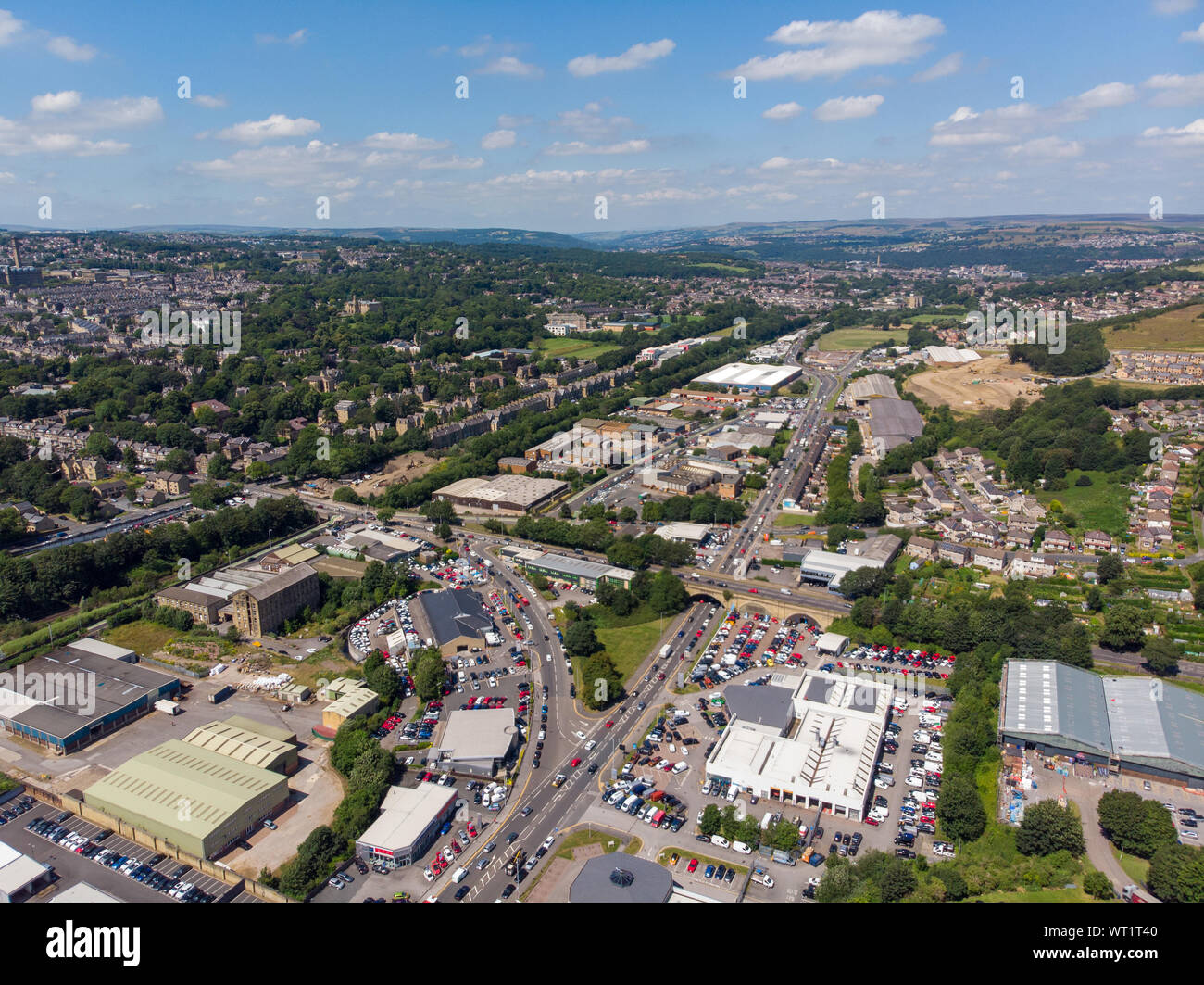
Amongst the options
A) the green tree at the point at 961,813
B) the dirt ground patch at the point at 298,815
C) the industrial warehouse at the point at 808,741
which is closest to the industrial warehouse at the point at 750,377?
the industrial warehouse at the point at 808,741

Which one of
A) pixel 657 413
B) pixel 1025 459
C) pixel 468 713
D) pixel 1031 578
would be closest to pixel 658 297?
pixel 657 413

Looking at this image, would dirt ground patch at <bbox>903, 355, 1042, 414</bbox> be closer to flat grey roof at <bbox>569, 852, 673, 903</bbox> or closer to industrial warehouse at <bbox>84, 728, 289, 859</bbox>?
flat grey roof at <bbox>569, 852, 673, 903</bbox>

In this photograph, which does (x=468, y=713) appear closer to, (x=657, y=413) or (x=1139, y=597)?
(x=1139, y=597)

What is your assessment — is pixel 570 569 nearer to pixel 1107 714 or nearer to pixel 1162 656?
pixel 1107 714

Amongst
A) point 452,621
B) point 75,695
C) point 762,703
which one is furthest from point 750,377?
point 75,695

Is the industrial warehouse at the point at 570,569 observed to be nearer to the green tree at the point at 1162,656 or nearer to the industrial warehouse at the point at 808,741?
the industrial warehouse at the point at 808,741

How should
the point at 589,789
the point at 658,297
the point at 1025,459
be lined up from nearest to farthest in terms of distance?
the point at 589,789
the point at 1025,459
the point at 658,297
